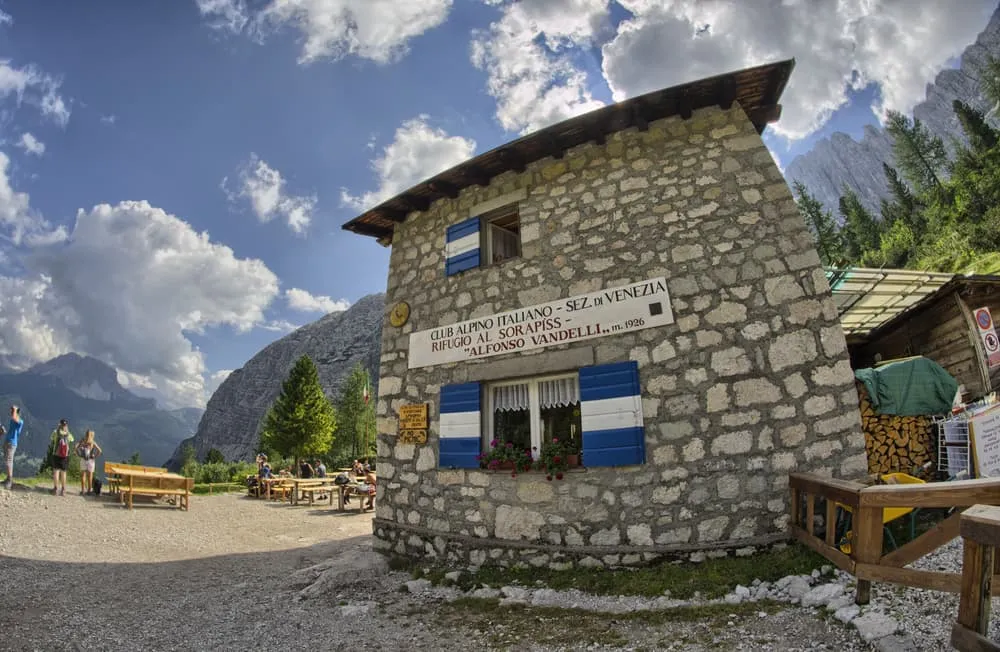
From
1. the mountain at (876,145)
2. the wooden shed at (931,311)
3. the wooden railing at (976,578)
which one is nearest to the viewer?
the wooden railing at (976,578)

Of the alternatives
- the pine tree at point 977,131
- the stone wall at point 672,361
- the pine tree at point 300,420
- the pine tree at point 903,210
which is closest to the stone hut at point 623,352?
the stone wall at point 672,361

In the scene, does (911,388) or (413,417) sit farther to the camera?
(413,417)

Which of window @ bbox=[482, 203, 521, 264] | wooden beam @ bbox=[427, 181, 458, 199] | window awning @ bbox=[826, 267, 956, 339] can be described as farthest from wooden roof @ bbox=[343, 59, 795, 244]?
window awning @ bbox=[826, 267, 956, 339]

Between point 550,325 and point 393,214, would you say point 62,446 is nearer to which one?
point 393,214

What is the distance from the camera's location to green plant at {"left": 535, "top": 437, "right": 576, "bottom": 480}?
18.0 ft

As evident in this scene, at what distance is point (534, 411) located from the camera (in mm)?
6016

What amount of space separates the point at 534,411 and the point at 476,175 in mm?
3394

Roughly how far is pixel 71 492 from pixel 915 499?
14734mm

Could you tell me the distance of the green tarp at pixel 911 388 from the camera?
654 cm

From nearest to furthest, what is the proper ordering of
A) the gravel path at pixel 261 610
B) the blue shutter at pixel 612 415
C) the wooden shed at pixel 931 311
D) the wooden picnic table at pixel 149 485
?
the gravel path at pixel 261 610, the blue shutter at pixel 612 415, the wooden shed at pixel 931 311, the wooden picnic table at pixel 149 485

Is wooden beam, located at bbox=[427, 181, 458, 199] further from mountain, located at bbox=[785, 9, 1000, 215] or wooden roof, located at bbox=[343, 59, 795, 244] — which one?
mountain, located at bbox=[785, 9, 1000, 215]

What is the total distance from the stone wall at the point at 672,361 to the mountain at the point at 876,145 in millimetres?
86262

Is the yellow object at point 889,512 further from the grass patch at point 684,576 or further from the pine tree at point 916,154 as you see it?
the pine tree at point 916,154

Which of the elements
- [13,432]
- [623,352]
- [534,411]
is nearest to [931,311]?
[623,352]
